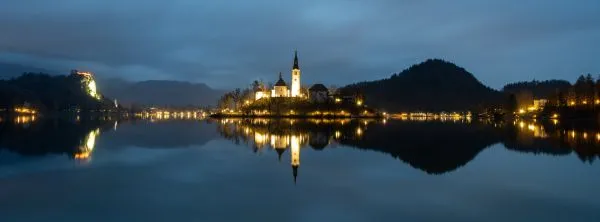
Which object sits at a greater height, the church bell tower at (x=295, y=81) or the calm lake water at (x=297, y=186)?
the church bell tower at (x=295, y=81)

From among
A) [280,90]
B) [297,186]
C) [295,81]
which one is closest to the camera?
[297,186]

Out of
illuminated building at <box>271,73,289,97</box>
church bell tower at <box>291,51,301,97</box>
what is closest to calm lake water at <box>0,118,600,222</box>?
illuminated building at <box>271,73,289,97</box>

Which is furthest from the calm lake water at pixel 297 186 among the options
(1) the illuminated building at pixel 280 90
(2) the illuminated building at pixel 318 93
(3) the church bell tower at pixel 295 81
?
(3) the church bell tower at pixel 295 81

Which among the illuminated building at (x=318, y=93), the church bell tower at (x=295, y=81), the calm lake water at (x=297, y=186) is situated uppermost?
the church bell tower at (x=295, y=81)

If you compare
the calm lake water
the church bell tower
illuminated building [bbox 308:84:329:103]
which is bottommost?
the calm lake water

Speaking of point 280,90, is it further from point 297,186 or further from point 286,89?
point 297,186

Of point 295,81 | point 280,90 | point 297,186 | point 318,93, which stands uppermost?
point 295,81

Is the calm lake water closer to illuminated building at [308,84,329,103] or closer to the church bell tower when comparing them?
illuminated building at [308,84,329,103]

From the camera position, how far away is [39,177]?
19172mm

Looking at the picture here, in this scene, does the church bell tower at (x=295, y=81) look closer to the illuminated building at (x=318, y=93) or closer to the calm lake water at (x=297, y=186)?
the illuminated building at (x=318, y=93)

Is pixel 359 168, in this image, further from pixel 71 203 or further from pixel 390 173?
pixel 71 203

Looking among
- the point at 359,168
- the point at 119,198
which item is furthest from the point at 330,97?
the point at 119,198

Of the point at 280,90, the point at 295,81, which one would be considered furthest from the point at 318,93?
the point at 280,90

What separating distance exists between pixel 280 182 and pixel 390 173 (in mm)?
5727
